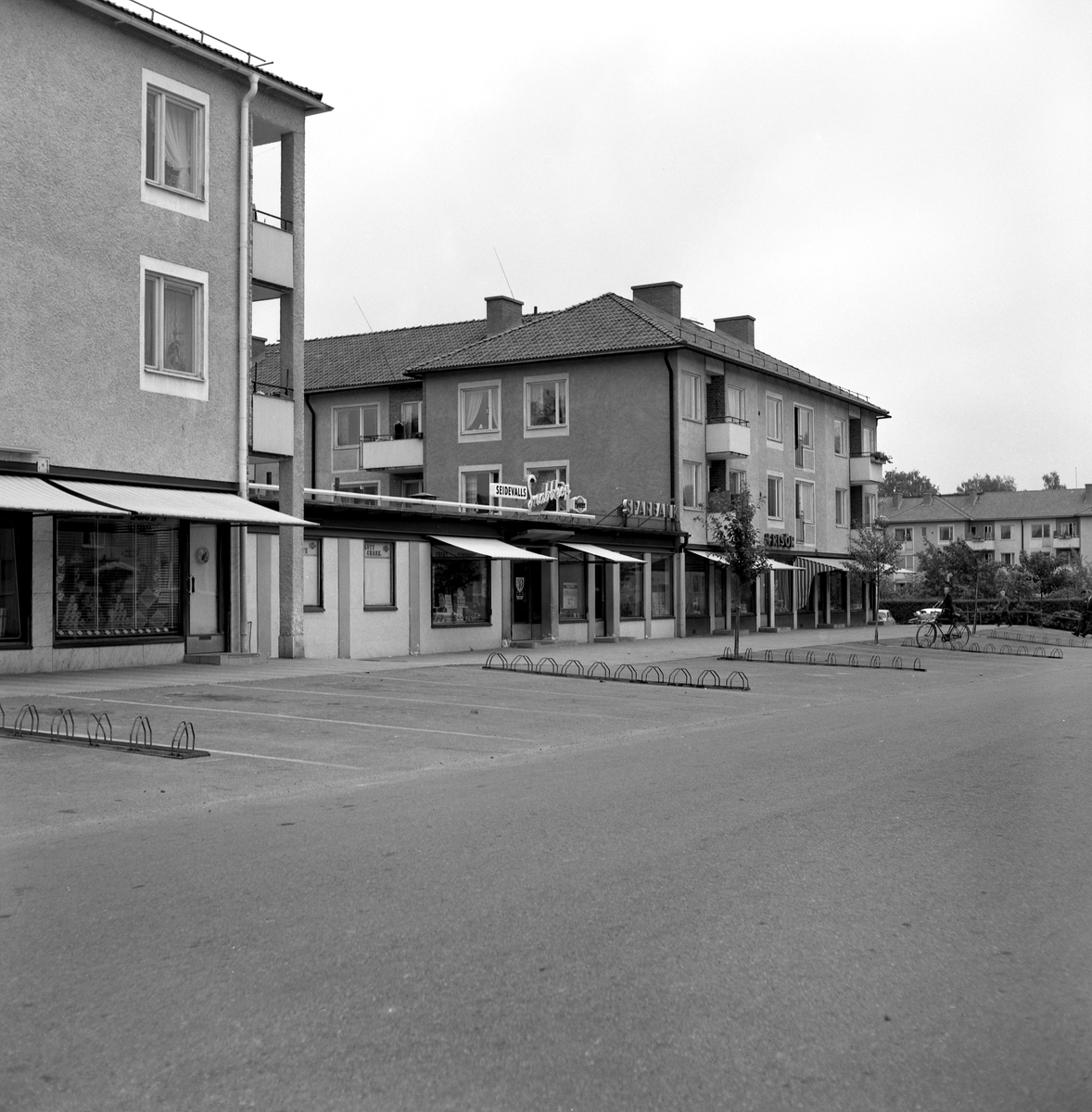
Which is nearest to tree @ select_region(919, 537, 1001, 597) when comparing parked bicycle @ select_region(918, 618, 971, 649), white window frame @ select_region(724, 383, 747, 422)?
white window frame @ select_region(724, 383, 747, 422)

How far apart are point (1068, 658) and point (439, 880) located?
28.9 metres

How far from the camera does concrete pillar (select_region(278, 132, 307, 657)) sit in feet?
80.7

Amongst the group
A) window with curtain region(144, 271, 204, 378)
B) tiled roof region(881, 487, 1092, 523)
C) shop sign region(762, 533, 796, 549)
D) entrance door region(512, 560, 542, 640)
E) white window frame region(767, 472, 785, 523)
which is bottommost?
entrance door region(512, 560, 542, 640)

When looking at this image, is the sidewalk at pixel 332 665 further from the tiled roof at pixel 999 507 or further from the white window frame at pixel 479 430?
the tiled roof at pixel 999 507

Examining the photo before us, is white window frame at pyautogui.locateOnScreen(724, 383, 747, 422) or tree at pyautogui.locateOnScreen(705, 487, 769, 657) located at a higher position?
white window frame at pyautogui.locateOnScreen(724, 383, 747, 422)

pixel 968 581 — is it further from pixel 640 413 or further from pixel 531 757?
pixel 531 757

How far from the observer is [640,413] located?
40.5m

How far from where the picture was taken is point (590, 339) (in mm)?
41594

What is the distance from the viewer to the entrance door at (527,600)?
3347cm

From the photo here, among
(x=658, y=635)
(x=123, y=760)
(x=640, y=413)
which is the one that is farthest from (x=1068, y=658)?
(x=123, y=760)

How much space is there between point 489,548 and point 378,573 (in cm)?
289

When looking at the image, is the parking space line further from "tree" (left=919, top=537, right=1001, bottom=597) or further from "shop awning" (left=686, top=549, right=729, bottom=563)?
"tree" (left=919, top=537, right=1001, bottom=597)

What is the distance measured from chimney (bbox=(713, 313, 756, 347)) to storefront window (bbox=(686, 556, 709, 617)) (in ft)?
45.1

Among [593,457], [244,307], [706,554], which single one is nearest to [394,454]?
[593,457]
